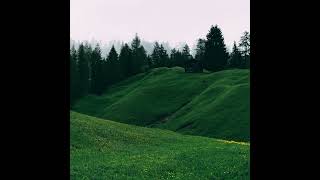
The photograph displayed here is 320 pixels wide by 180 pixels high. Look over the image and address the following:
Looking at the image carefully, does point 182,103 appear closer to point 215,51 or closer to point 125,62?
point 215,51

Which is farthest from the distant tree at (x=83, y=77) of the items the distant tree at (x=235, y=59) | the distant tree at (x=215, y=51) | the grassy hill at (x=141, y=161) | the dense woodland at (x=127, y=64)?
the grassy hill at (x=141, y=161)

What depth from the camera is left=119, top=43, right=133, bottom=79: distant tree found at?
144625 millimetres

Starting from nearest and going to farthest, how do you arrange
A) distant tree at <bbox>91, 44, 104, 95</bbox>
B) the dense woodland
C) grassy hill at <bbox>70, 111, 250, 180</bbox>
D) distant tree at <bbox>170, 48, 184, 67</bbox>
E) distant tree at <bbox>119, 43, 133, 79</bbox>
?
1. grassy hill at <bbox>70, 111, 250, 180</bbox>
2. the dense woodland
3. distant tree at <bbox>91, 44, 104, 95</bbox>
4. distant tree at <bbox>119, 43, 133, 79</bbox>
5. distant tree at <bbox>170, 48, 184, 67</bbox>

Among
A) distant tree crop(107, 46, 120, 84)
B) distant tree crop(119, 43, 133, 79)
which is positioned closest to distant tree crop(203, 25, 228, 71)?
distant tree crop(119, 43, 133, 79)

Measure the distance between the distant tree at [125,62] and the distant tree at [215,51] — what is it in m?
23.1

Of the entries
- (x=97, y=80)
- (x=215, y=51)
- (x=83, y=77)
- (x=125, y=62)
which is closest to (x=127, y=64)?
(x=125, y=62)

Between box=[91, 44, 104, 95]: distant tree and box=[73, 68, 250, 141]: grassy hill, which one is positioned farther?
box=[91, 44, 104, 95]: distant tree

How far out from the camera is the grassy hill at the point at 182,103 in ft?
262

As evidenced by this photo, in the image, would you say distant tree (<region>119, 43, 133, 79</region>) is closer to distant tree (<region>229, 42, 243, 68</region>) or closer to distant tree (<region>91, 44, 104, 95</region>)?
distant tree (<region>91, 44, 104, 95</region>)

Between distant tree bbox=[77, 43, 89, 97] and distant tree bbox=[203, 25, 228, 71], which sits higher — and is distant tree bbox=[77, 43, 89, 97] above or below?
below

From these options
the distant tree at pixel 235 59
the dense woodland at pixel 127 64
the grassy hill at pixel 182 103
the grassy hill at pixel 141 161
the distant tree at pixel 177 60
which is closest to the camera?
the grassy hill at pixel 141 161

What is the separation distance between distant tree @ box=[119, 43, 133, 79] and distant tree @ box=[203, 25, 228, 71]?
2314cm

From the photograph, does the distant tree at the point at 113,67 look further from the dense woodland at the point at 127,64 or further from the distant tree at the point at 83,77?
the distant tree at the point at 83,77
